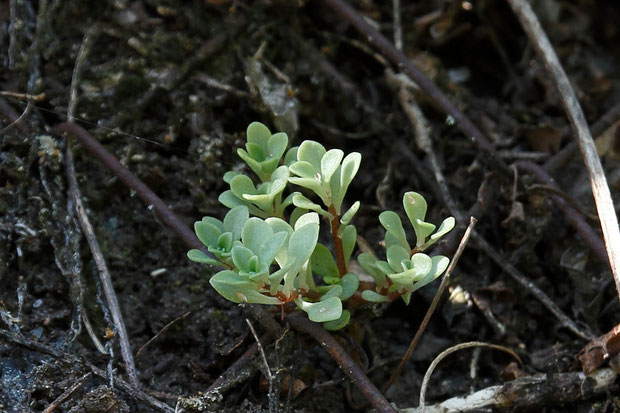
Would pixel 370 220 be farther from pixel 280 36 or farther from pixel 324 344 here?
pixel 280 36

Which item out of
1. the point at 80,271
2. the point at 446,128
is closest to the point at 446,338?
the point at 446,128

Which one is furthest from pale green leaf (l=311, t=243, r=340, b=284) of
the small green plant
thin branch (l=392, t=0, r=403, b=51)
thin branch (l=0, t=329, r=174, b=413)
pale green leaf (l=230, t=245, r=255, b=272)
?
thin branch (l=392, t=0, r=403, b=51)

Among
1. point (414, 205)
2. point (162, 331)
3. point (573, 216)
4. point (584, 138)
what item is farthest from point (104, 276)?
point (584, 138)

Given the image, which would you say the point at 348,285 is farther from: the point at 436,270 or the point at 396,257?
the point at 436,270

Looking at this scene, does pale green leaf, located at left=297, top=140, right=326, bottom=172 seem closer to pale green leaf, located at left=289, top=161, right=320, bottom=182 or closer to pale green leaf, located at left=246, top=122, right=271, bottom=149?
pale green leaf, located at left=289, top=161, right=320, bottom=182

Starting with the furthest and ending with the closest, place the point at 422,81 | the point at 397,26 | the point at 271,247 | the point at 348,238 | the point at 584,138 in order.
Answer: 1. the point at 397,26
2. the point at 422,81
3. the point at 584,138
4. the point at 348,238
5. the point at 271,247

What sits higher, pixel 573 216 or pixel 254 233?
pixel 254 233

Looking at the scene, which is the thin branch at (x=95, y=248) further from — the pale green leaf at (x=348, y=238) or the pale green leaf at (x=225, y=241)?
the pale green leaf at (x=348, y=238)
